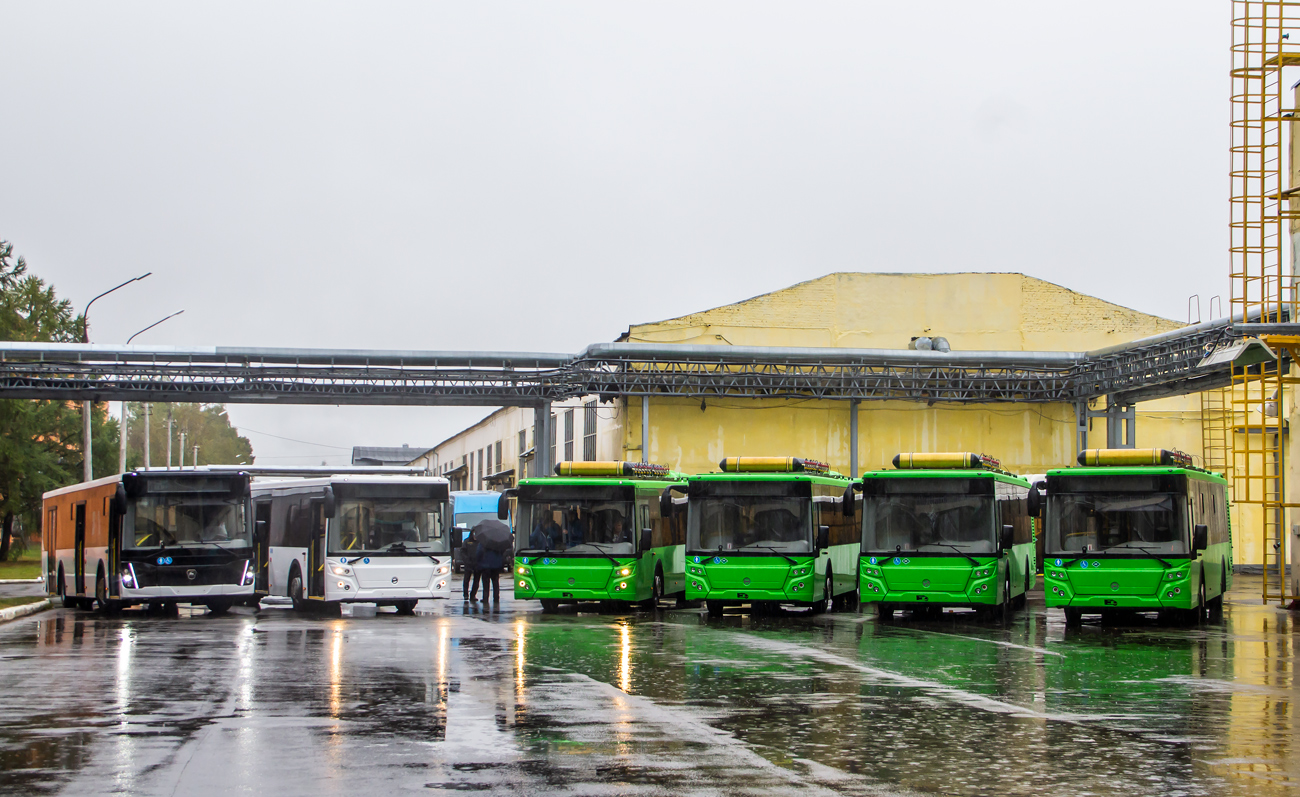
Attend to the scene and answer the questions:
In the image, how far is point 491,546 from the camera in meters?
28.2

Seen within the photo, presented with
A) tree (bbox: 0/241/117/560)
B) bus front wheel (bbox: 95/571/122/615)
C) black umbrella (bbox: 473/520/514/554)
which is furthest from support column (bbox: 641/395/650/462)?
tree (bbox: 0/241/117/560)

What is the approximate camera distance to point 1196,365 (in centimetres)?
3350

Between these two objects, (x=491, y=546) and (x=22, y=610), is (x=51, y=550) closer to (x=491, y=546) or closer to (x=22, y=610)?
(x=22, y=610)

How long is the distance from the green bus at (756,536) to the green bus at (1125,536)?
408 cm

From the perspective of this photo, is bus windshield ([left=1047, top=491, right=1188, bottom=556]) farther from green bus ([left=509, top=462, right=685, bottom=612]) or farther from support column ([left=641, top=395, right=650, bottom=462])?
support column ([left=641, top=395, right=650, bottom=462])

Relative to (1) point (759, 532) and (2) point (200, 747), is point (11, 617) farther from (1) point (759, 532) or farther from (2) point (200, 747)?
(2) point (200, 747)

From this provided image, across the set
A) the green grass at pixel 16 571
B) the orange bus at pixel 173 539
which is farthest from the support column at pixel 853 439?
the green grass at pixel 16 571

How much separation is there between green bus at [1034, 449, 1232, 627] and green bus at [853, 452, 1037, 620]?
106 cm

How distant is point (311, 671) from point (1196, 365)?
80.1 feet

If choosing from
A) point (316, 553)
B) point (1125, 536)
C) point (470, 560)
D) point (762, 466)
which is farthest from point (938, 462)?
point (316, 553)

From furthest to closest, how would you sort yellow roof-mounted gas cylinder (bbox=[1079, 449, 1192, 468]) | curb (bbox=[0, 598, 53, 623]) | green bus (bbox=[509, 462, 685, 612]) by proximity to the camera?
green bus (bbox=[509, 462, 685, 612]) → curb (bbox=[0, 598, 53, 623]) → yellow roof-mounted gas cylinder (bbox=[1079, 449, 1192, 468])

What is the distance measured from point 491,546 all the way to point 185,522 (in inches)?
223

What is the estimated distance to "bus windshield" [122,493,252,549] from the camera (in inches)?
1008

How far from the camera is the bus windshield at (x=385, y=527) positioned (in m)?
25.6
